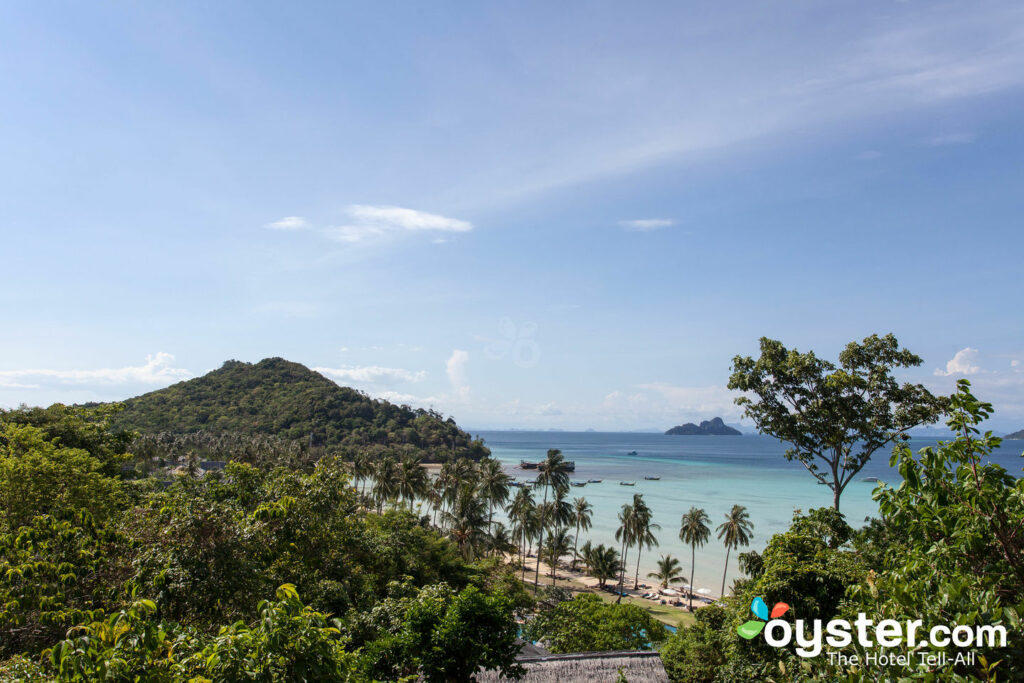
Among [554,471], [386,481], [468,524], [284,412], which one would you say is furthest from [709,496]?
[284,412]

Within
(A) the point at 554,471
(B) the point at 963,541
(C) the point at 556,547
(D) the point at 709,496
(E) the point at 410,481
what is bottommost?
(D) the point at 709,496

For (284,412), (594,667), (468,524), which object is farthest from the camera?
(284,412)

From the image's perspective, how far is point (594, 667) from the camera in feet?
46.0

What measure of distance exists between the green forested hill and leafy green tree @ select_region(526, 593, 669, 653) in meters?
75.6

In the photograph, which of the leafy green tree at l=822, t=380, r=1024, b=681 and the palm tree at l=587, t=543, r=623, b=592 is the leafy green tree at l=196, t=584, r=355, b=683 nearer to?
the leafy green tree at l=822, t=380, r=1024, b=681

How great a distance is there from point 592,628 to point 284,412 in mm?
88418

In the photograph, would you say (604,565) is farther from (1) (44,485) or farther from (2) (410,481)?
(1) (44,485)

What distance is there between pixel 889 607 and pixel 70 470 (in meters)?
14.2

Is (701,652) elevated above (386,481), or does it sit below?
above

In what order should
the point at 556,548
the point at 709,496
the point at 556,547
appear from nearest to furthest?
the point at 556,547
the point at 556,548
the point at 709,496

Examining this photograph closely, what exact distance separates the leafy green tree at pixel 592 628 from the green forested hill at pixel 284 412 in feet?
248

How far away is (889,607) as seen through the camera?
459 centimetres

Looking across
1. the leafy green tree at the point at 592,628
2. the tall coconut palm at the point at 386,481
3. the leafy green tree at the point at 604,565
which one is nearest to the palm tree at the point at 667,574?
the leafy green tree at the point at 604,565

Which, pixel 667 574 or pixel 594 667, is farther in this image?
pixel 667 574
